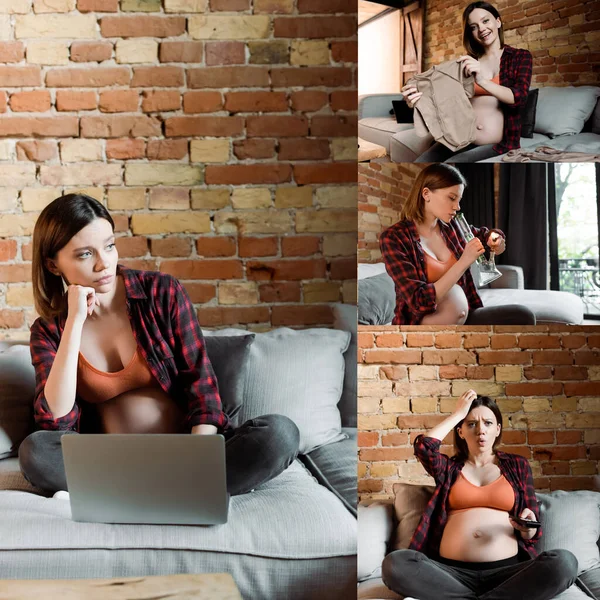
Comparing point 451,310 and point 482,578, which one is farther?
point 451,310

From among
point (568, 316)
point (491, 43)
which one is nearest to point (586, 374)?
point (568, 316)

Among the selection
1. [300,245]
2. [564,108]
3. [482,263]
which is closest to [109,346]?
[300,245]

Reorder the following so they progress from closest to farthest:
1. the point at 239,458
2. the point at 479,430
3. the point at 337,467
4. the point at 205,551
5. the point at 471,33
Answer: the point at 205,551 < the point at 239,458 < the point at 337,467 < the point at 471,33 < the point at 479,430

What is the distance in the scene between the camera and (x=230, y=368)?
2.02m

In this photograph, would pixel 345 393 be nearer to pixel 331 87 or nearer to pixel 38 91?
pixel 331 87

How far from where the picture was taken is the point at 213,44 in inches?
81.2

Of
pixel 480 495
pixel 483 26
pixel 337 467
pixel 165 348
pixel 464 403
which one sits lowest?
pixel 480 495

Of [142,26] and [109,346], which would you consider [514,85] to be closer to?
[142,26]

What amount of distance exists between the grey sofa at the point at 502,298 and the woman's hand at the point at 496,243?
0.05 meters

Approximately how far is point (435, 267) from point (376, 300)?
22cm

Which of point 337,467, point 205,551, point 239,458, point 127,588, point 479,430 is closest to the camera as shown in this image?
point 127,588

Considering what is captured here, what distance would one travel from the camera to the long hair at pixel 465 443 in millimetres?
2186

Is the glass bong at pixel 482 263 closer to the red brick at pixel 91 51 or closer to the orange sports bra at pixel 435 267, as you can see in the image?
the orange sports bra at pixel 435 267

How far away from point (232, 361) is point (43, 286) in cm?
63
